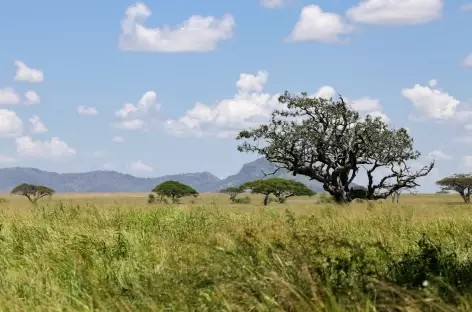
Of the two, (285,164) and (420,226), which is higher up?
(285,164)

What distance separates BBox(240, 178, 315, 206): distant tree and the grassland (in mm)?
78920

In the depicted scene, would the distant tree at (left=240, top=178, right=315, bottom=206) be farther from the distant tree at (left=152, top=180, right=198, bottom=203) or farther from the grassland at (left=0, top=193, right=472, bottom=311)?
the grassland at (left=0, top=193, right=472, bottom=311)

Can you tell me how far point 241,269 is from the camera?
6.58m

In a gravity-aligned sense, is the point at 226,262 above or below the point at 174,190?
below

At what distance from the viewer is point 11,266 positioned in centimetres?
921

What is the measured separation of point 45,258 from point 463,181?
89326mm

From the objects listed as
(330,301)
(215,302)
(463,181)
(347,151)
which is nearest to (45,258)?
(215,302)

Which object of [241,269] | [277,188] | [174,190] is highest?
[277,188]

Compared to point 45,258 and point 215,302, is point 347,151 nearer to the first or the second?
point 45,258

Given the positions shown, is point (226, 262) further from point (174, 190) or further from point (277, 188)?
point (174, 190)

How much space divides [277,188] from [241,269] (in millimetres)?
87246

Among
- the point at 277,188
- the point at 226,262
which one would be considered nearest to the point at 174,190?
the point at 277,188

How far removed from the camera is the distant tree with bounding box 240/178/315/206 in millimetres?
91850

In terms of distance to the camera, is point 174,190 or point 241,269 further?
point 174,190
